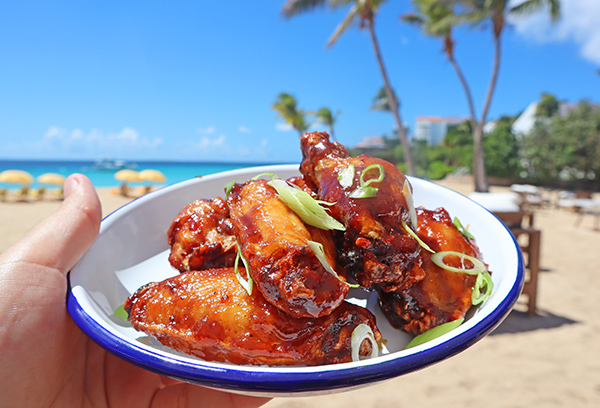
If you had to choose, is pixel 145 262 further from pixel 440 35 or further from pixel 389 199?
pixel 440 35

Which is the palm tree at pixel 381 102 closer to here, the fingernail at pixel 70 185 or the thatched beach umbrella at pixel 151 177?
the thatched beach umbrella at pixel 151 177

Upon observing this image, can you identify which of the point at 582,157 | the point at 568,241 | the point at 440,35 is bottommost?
the point at 568,241

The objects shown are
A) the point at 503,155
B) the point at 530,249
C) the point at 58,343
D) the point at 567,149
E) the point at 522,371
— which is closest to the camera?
the point at 58,343

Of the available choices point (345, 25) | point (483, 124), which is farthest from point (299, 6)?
point (483, 124)

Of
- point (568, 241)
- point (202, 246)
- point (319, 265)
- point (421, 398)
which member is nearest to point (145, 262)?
point (202, 246)

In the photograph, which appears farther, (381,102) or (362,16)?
(381,102)

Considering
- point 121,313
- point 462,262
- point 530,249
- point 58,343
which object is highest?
point 462,262

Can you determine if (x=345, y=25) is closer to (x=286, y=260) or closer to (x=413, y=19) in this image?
(x=413, y=19)
